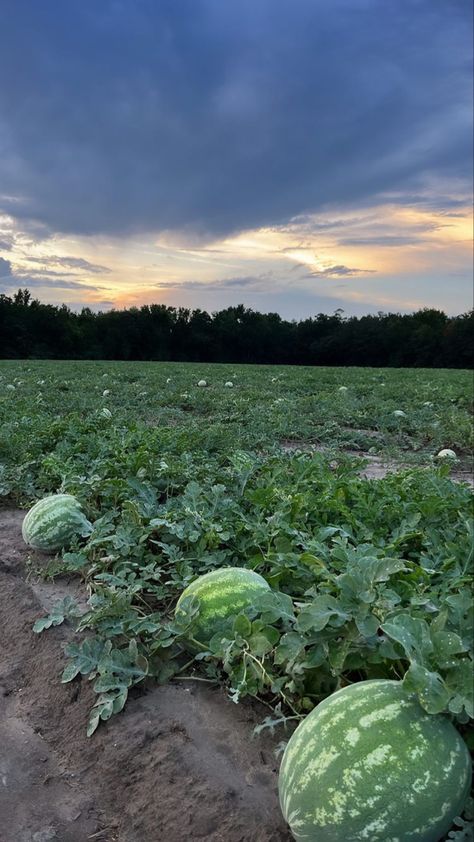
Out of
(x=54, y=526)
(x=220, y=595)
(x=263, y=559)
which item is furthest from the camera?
(x=54, y=526)

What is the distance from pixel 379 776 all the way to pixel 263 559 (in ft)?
4.07

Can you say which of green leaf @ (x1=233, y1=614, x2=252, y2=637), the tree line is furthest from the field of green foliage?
the tree line

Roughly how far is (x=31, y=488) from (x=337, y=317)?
51.3m

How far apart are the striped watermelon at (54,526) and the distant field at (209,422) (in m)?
0.65

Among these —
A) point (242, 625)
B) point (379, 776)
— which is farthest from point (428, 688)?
point (242, 625)

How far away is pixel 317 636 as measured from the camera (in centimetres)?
175

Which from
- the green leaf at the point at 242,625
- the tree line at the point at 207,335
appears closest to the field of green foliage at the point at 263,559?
the green leaf at the point at 242,625

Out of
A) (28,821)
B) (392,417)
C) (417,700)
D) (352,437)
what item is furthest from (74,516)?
(392,417)

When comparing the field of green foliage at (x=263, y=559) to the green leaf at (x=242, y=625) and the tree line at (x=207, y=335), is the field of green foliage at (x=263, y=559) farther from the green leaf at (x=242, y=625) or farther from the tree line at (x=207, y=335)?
the tree line at (x=207, y=335)

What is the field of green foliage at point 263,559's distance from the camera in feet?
5.61

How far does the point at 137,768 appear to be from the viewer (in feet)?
6.10

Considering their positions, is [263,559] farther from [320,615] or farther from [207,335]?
[207,335]

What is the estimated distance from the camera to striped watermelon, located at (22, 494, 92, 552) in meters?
3.15

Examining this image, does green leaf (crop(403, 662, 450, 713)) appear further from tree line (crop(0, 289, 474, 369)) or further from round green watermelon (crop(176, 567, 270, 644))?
tree line (crop(0, 289, 474, 369))
